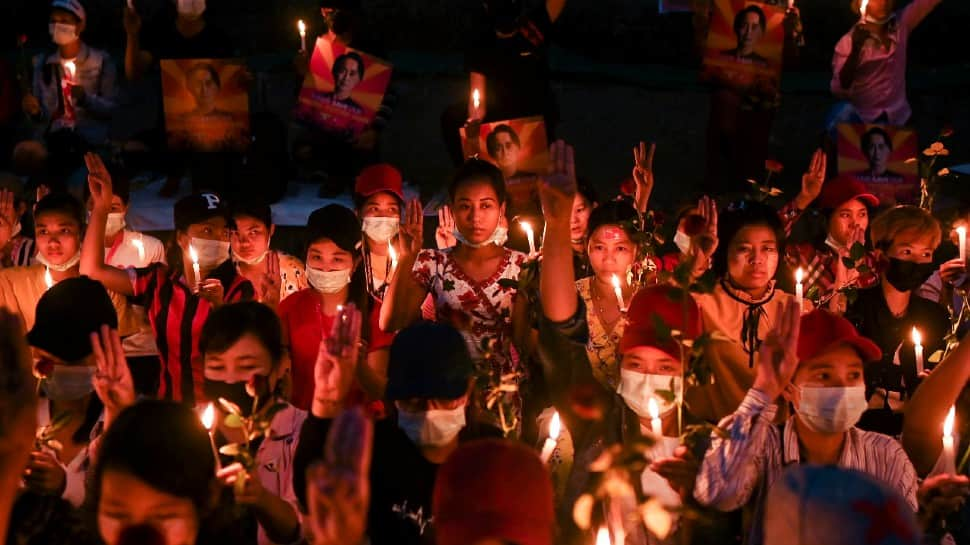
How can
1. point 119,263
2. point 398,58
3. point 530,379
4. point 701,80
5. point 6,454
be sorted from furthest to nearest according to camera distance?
point 398,58, point 701,80, point 119,263, point 530,379, point 6,454

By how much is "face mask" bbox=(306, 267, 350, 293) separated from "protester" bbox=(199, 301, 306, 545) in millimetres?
869

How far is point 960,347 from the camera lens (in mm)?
4590

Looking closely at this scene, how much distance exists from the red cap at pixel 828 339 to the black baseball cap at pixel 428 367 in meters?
1.19

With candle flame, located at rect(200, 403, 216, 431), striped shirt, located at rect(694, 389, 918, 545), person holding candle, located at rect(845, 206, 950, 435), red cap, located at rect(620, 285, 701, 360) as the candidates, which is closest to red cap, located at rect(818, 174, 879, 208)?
person holding candle, located at rect(845, 206, 950, 435)

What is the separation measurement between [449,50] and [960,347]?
12406 millimetres

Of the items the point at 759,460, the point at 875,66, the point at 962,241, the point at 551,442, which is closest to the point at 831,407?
the point at 759,460

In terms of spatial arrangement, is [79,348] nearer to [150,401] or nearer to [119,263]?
[150,401]

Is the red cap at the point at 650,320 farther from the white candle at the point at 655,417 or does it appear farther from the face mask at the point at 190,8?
the face mask at the point at 190,8

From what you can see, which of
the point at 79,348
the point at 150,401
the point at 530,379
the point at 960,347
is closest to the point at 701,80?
the point at 530,379

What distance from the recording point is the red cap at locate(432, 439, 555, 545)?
121 inches

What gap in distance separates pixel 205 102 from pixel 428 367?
5.21 m

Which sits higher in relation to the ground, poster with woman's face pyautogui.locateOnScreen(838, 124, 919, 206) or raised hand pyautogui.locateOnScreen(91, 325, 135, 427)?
poster with woman's face pyautogui.locateOnScreen(838, 124, 919, 206)

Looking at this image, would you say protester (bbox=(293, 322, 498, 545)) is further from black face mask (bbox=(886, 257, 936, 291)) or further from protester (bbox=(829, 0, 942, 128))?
protester (bbox=(829, 0, 942, 128))

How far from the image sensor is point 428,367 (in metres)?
4.05
